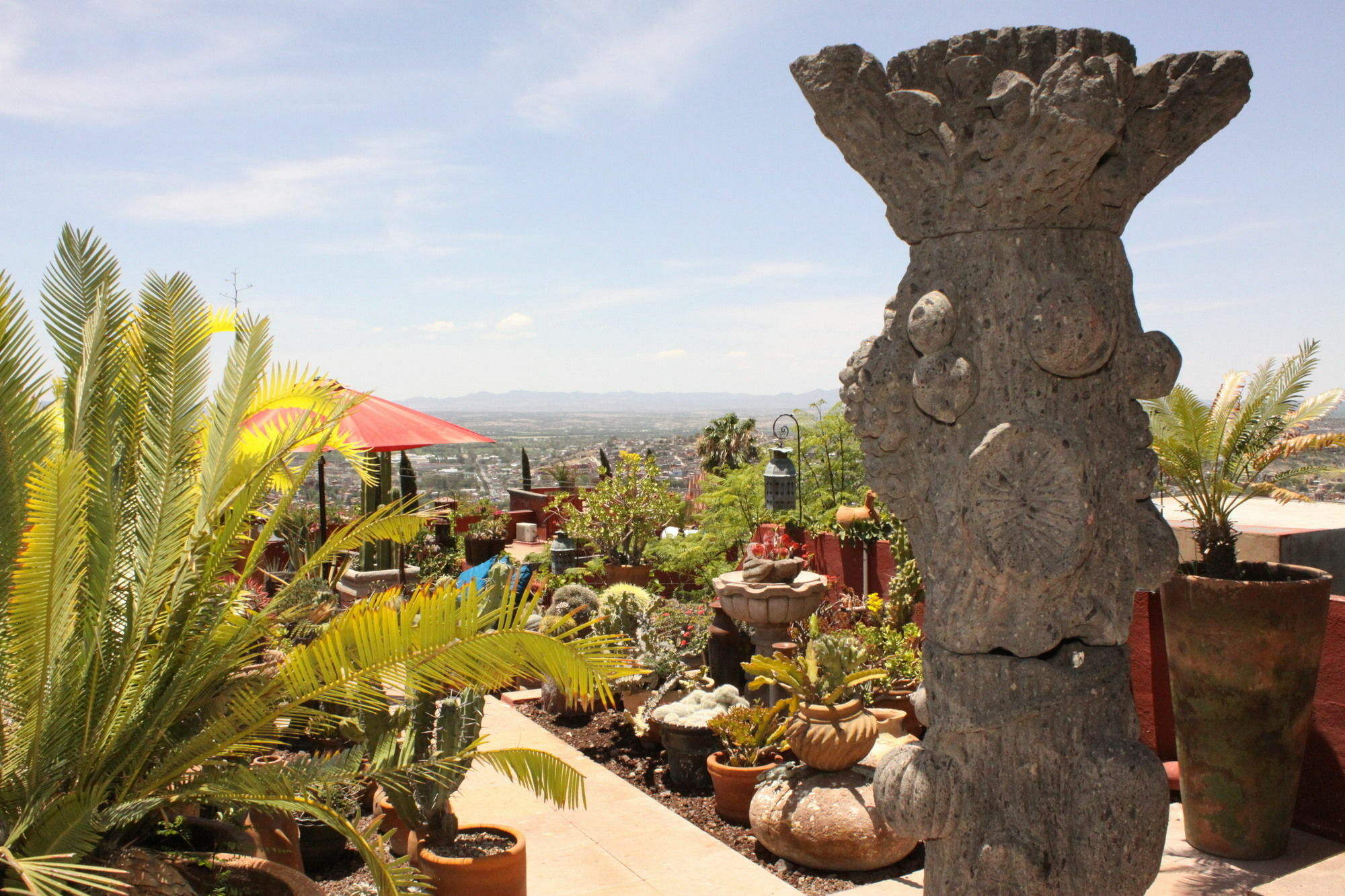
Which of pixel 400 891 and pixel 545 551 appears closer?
pixel 400 891

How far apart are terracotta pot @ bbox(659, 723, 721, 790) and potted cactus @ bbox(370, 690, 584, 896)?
5.96ft

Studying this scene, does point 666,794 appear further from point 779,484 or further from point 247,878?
point 779,484

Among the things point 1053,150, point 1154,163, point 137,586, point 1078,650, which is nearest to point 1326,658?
point 1078,650

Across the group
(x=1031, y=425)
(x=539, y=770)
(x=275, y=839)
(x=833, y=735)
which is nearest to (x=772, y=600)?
(x=833, y=735)

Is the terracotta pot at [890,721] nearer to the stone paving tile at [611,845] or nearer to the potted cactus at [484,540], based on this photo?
the stone paving tile at [611,845]

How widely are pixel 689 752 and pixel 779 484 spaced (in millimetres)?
4638

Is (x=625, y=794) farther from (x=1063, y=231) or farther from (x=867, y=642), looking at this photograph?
(x=1063, y=231)

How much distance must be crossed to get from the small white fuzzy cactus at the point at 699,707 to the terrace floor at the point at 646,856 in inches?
19.1

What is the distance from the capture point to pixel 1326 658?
4.61 metres

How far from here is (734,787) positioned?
19.1ft

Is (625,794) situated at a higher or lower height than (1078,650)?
lower

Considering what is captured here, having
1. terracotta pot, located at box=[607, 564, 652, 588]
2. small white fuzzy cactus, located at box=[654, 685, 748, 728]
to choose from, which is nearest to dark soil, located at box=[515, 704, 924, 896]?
small white fuzzy cactus, located at box=[654, 685, 748, 728]

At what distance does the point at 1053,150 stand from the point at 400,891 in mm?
3267

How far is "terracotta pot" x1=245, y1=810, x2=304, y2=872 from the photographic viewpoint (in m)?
4.73
